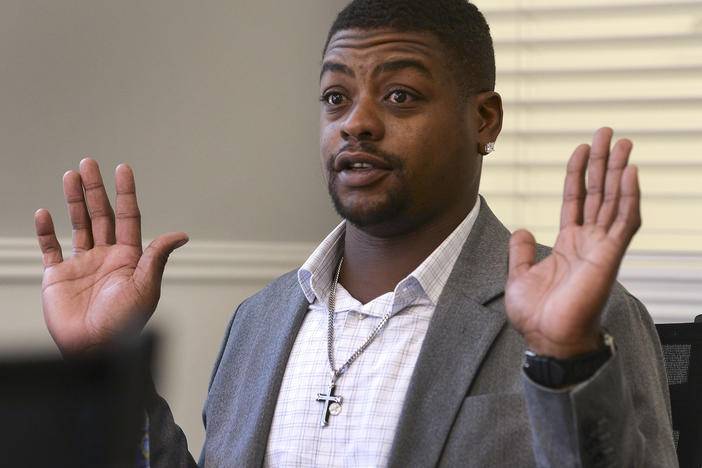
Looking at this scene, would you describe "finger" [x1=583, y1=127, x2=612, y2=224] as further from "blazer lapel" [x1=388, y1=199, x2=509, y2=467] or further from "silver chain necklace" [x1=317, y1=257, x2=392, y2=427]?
"silver chain necklace" [x1=317, y1=257, x2=392, y2=427]

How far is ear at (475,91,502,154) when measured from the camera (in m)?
1.57

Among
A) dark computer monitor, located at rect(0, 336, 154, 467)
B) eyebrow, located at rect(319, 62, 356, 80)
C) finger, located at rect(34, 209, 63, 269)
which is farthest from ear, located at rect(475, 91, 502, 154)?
dark computer monitor, located at rect(0, 336, 154, 467)

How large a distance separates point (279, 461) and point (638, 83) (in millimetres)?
1387

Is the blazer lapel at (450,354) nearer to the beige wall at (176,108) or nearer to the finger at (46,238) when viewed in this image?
the finger at (46,238)

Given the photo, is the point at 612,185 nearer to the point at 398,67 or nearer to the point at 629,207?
the point at 629,207

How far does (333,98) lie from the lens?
4.99 ft

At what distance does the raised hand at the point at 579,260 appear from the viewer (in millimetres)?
1026

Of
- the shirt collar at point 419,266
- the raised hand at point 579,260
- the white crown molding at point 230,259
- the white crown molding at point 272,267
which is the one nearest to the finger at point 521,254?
the raised hand at point 579,260

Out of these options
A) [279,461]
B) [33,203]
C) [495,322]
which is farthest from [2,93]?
[495,322]

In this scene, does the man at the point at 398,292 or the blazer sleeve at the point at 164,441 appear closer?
the man at the point at 398,292

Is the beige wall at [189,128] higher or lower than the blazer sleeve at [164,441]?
higher

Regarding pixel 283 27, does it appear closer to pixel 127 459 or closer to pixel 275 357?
pixel 275 357

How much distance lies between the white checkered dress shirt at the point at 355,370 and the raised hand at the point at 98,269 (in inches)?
10.3

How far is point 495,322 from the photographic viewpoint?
1.34 metres
